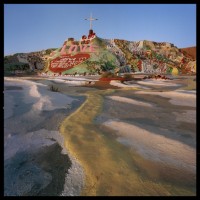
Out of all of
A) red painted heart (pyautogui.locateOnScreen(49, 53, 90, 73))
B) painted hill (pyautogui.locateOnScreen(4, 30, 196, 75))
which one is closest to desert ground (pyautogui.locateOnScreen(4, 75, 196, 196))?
painted hill (pyautogui.locateOnScreen(4, 30, 196, 75))

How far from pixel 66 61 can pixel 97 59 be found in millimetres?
4476

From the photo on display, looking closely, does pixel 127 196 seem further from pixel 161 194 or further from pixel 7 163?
pixel 7 163

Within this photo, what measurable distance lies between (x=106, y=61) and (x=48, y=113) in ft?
89.6

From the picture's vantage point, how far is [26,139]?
3.68 meters

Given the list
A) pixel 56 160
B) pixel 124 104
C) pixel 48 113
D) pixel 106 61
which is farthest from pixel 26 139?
pixel 106 61

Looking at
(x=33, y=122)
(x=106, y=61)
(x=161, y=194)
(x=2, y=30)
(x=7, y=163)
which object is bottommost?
(x=161, y=194)

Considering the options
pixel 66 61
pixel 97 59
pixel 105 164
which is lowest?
pixel 105 164

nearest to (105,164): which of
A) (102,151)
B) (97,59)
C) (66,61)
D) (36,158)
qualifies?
(102,151)

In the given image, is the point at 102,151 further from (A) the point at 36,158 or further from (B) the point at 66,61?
(B) the point at 66,61

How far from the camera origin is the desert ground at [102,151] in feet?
8.82

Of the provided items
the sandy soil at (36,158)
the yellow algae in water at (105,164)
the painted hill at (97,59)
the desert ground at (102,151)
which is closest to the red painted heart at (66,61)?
the painted hill at (97,59)

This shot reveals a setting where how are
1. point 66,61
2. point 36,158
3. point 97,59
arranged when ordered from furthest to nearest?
point 66,61
point 97,59
point 36,158

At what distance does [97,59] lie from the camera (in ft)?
104

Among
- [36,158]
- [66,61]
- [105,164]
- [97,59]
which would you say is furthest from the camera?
[66,61]
